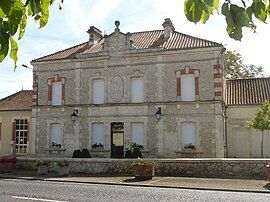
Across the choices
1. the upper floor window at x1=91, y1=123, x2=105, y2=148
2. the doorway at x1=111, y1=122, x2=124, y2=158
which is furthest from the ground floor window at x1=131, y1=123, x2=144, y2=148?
the upper floor window at x1=91, y1=123, x2=105, y2=148

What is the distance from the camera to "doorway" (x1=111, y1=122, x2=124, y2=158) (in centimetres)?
2337

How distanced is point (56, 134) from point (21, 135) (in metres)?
4.91

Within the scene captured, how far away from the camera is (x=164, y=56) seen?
22.9 m

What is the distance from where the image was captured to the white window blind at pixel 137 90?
23.4 m

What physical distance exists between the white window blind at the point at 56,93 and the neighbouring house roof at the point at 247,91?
38.2ft

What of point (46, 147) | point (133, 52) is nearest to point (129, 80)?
point (133, 52)

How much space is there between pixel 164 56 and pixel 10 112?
14.1m

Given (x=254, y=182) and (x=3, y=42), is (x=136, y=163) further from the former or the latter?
(x=3, y=42)

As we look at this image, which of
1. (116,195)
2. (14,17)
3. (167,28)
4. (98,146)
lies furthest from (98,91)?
(14,17)

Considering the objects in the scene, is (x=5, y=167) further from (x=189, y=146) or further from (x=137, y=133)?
(x=189, y=146)

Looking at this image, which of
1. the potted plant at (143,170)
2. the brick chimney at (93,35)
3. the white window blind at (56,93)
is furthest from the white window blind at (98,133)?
the potted plant at (143,170)

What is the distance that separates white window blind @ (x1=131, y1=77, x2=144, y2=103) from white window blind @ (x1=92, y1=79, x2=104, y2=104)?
85.5 inches

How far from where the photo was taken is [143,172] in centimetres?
1595

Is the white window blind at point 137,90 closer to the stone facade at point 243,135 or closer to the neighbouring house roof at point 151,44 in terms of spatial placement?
the neighbouring house roof at point 151,44
